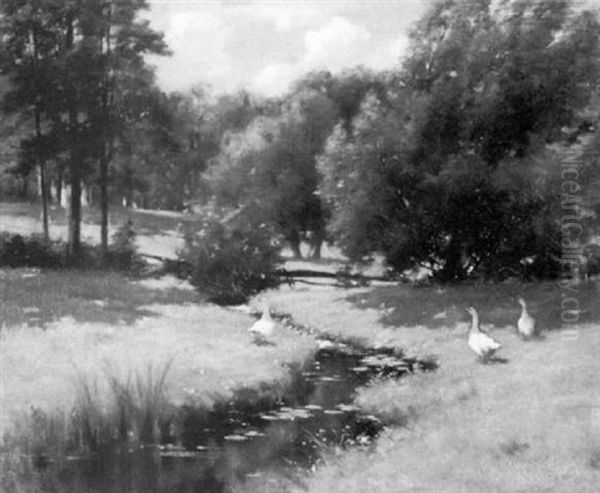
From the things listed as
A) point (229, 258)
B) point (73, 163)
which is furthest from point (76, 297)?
point (229, 258)

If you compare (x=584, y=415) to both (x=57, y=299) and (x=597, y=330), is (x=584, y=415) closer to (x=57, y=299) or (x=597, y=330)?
(x=597, y=330)

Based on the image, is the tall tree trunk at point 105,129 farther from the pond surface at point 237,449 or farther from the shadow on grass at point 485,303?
the pond surface at point 237,449

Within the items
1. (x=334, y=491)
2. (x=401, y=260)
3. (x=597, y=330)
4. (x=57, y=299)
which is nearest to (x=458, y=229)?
(x=401, y=260)

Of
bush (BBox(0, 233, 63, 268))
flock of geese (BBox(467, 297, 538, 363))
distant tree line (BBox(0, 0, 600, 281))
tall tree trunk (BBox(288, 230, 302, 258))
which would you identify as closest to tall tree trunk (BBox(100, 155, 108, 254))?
distant tree line (BBox(0, 0, 600, 281))

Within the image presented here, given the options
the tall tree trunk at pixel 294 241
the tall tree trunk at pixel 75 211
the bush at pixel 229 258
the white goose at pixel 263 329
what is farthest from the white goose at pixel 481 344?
the tall tree trunk at pixel 294 241

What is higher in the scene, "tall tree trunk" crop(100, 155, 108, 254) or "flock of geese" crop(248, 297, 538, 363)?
"tall tree trunk" crop(100, 155, 108, 254)

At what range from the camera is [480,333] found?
51.4 ft

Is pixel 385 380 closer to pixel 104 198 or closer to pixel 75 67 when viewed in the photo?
pixel 104 198

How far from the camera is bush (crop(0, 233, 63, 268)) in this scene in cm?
2534

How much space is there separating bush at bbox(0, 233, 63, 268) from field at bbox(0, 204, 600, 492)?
3.25ft

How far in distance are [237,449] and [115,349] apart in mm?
5013

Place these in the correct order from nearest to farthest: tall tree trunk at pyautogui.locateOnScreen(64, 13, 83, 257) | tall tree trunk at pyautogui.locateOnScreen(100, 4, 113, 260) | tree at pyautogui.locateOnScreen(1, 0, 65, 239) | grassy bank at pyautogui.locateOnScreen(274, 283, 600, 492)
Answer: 1. grassy bank at pyautogui.locateOnScreen(274, 283, 600, 492)
2. tree at pyautogui.locateOnScreen(1, 0, 65, 239)
3. tall tree trunk at pyautogui.locateOnScreen(100, 4, 113, 260)
4. tall tree trunk at pyautogui.locateOnScreen(64, 13, 83, 257)

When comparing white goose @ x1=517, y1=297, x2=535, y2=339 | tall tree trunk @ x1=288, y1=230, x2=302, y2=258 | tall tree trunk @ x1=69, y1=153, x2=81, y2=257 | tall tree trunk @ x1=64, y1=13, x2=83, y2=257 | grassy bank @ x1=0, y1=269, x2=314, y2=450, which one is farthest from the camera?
tall tree trunk @ x1=288, y1=230, x2=302, y2=258

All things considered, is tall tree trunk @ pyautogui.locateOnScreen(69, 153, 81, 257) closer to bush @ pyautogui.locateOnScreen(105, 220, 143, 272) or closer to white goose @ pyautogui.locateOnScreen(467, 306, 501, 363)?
bush @ pyautogui.locateOnScreen(105, 220, 143, 272)
